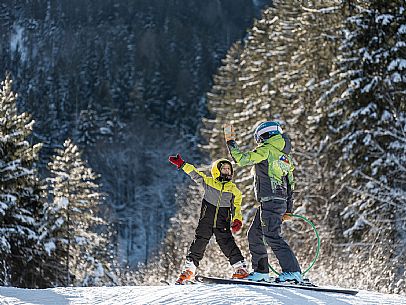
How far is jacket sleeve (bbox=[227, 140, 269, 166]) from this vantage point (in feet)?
21.6

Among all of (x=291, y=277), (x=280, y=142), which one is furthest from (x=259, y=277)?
(x=280, y=142)

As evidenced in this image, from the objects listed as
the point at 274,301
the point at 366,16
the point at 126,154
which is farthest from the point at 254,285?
the point at 126,154

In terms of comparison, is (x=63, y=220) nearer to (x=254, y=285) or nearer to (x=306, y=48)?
(x=306, y=48)

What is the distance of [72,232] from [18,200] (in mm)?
5391

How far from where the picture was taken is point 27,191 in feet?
60.0

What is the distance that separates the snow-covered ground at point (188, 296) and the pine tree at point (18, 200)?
11130 millimetres

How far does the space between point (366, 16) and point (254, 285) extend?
13.7m

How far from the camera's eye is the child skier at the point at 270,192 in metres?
6.72

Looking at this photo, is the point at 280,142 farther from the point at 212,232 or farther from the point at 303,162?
the point at 303,162

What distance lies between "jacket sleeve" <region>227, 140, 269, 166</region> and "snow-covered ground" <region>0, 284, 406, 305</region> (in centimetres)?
129

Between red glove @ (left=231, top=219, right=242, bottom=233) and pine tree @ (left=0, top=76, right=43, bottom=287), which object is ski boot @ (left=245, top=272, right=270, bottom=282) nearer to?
red glove @ (left=231, top=219, right=242, bottom=233)

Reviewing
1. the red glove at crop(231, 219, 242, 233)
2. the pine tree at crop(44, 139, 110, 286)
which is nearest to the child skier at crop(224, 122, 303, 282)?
the red glove at crop(231, 219, 242, 233)

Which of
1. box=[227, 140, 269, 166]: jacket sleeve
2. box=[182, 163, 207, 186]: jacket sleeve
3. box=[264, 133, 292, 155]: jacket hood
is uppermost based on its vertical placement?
box=[264, 133, 292, 155]: jacket hood

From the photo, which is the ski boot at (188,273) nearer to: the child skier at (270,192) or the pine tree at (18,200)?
the child skier at (270,192)
